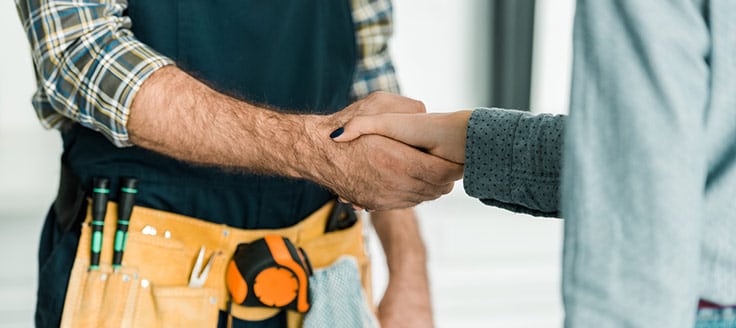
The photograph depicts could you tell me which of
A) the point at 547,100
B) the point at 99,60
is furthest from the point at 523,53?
the point at 99,60

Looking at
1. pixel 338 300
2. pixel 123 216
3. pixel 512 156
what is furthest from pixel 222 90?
pixel 512 156

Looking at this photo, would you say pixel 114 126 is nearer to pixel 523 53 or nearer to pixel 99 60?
pixel 99 60

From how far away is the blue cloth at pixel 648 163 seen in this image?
0.67 metres

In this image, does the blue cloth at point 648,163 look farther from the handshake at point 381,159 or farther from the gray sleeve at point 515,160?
the handshake at point 381,159

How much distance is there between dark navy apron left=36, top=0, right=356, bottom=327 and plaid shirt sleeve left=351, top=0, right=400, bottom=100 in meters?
0.08

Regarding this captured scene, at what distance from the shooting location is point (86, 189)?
117cm

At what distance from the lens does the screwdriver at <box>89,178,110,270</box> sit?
1126 mm

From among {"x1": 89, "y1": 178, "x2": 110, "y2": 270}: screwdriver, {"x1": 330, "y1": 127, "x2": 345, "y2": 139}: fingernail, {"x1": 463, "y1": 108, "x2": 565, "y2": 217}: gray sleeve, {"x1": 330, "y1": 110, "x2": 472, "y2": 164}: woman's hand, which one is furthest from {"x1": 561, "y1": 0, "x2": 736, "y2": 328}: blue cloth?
{"x1": 89, "y1": 178, "x2": 110, "y2": 270}: screwdriver

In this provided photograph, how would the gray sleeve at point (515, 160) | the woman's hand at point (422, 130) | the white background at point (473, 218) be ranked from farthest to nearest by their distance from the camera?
the white background at point (473, 218) < the woman's hand at point (422, 130) < the gray sleeve at point (515, 160)

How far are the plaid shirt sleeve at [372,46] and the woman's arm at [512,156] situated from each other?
15.0 inches

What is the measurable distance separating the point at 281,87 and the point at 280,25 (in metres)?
0.08

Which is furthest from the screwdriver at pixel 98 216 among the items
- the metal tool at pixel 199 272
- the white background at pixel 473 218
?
the white background at pixel 473 218

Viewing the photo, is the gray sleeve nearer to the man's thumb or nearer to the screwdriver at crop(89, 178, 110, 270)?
the man's thumb

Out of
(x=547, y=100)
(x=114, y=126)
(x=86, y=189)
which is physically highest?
(x=114, y=126)
